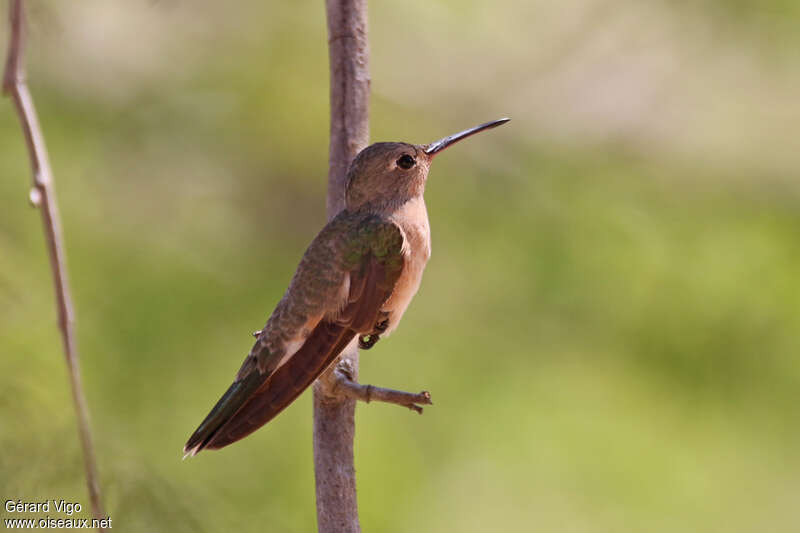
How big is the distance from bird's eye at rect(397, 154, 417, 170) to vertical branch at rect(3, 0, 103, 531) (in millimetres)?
1172

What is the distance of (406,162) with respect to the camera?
2730 mm

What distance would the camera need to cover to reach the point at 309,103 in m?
5.32

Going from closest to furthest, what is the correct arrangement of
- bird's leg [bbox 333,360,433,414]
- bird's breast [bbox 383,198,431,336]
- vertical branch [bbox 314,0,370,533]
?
bird's leg [bbox 333,360,433,414] < vertical branch [bbox 314,0,370,533] < bird's breast [bbox 383,198,431,336]

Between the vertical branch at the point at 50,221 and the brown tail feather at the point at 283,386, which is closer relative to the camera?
the vertical branch at the point at 50,221

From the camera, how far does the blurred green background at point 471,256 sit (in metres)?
4.71

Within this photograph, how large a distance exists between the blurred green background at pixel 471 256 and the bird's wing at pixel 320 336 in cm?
213

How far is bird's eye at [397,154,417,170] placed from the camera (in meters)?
2.72

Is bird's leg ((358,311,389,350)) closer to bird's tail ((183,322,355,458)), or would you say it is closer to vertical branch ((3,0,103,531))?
bird's tail ((183,322,355,458))

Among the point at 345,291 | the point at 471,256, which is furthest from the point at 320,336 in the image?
the point at 471,256

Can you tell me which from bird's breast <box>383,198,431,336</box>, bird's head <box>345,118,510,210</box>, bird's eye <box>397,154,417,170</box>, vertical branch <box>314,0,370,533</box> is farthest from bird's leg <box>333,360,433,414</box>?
bird's eye <box>397,154,417,170</box>

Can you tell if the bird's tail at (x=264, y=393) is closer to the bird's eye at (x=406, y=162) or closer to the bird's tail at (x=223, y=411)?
the bird's tail at (x=223, y=411)

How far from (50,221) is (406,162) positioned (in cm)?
124

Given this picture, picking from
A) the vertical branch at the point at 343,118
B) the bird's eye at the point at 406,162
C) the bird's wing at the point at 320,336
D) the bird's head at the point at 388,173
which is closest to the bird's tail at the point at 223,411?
the bird's wing at the point at 320,336

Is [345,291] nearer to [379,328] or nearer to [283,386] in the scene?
[379,328]
